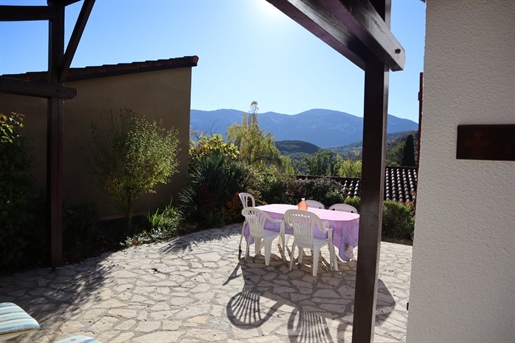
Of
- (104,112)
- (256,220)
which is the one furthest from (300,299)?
(104,112)

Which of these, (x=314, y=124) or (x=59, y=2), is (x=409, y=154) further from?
(x=314, y=124)

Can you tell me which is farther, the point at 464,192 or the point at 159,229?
the point at 159,229

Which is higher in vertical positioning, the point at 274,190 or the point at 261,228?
the point at 274,190

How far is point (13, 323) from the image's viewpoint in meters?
2.39

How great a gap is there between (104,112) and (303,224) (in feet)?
17.9

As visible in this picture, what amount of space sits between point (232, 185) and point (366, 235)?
6.78 m

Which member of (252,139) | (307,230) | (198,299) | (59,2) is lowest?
(198,299)

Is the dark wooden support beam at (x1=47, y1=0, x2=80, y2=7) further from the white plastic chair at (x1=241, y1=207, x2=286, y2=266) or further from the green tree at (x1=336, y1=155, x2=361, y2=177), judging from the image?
the green tree at (x1=336, y1=155, x2=361, y2=177)

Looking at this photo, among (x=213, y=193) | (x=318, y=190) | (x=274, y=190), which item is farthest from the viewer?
(x=274, y=190)

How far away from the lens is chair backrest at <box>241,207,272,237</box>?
551cm

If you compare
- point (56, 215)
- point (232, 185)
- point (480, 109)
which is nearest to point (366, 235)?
point (480, 109)

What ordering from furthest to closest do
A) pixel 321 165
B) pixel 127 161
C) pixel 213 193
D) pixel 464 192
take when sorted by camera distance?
pixel 321 165
pixel 213 193
pixel 127 161
pixel 464 192

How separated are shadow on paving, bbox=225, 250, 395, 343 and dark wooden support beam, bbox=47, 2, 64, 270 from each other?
2.68 metres

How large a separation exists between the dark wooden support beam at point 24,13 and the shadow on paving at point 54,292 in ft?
11.9
